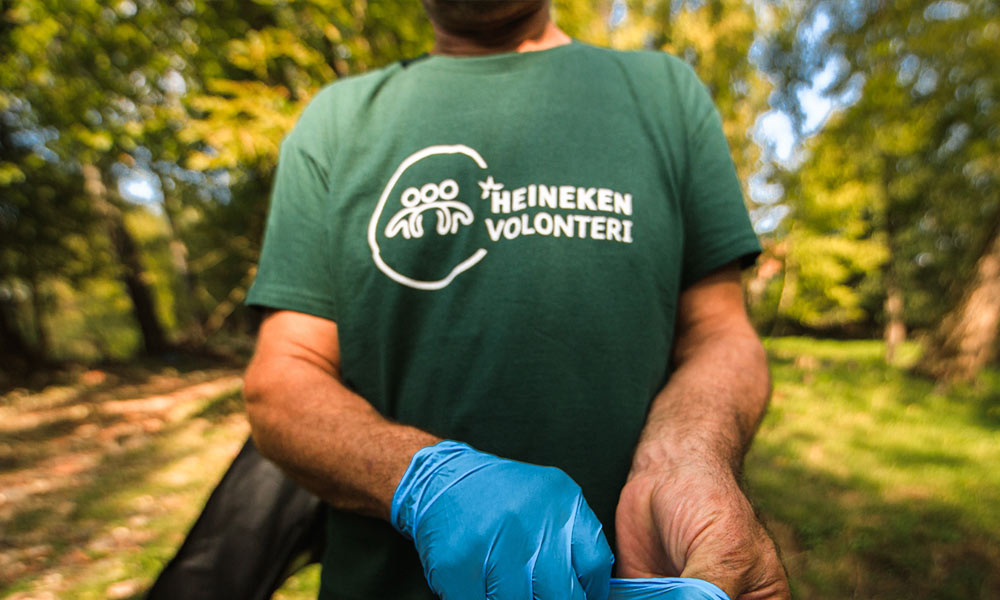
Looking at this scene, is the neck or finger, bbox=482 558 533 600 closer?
finger, bbox=482 558 533 600

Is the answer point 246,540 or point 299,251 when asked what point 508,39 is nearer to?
point 299,251

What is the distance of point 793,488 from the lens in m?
4.95

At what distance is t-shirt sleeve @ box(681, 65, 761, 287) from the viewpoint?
1303mm

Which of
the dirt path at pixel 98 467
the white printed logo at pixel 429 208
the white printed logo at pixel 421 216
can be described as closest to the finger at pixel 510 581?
the white printed logo at pixel 421 216

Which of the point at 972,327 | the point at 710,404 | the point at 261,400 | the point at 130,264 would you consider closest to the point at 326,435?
the point at 261,400

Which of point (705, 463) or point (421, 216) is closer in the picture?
point (705, 463)

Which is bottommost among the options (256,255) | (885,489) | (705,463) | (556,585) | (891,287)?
(891,287)

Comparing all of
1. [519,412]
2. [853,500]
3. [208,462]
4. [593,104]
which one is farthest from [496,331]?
[208,462]

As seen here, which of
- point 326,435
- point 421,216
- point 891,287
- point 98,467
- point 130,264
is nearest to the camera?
point 326,435

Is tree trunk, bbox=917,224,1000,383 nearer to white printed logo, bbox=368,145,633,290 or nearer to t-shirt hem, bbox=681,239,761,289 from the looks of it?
t-shirt hem, bbox=681,239,761,289

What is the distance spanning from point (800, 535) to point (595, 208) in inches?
161

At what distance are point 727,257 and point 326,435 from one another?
0.97 meters

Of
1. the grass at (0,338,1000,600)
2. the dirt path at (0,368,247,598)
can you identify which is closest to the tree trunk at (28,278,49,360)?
the dirt path at (0,368,247,598)

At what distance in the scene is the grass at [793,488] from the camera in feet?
12.5
